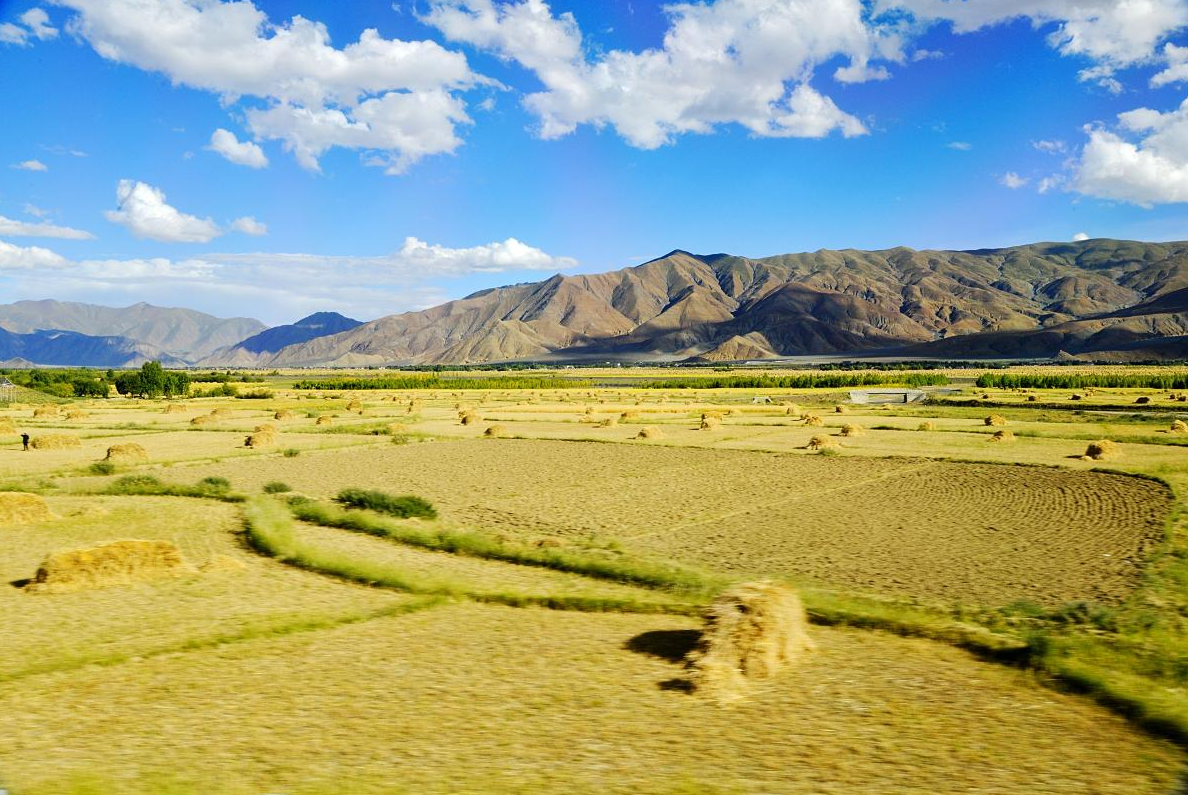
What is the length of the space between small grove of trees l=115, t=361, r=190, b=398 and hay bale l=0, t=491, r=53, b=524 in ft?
309

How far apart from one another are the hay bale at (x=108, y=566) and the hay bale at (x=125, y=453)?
2290 cm

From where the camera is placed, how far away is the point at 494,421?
64.9 meters

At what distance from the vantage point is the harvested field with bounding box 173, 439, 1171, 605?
56.9 feet

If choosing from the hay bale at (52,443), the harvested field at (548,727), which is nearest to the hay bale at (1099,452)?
the harvested field at (548,727)

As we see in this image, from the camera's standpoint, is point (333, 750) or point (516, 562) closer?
point (333, 750)

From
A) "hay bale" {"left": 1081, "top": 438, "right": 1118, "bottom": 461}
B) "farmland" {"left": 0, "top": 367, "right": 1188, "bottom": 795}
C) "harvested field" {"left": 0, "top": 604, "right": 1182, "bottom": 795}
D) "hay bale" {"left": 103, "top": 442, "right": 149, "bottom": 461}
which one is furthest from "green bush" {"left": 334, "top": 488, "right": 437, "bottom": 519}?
"hay bale" {"left": 1081, "top": 438, "right": 1118, "bottom": 461}

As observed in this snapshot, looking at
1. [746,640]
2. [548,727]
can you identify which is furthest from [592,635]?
[548,727]

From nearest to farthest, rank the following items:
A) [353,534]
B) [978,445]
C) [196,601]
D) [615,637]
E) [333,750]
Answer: [333,750] < [615,637] < [196,601] < [353,534] < [978,445]

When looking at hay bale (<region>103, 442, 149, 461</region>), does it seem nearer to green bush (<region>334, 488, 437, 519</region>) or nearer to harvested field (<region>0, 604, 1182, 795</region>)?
green bush (<region>334, 488, 437, 519</region>)

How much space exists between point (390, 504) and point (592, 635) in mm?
13182

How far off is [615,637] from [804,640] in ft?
9.73

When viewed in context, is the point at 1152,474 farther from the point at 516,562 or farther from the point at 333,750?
the point at 333,750

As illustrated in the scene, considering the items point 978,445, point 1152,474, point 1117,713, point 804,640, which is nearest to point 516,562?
point 804,640

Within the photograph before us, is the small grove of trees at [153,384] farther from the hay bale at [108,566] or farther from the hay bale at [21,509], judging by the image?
the hay bale at [108,566]
